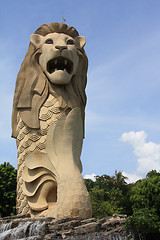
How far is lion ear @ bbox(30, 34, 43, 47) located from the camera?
14430 millimetres

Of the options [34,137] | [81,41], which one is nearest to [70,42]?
[81,41]

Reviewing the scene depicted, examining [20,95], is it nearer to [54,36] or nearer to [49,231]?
[54,36]

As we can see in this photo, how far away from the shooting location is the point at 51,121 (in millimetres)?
13195

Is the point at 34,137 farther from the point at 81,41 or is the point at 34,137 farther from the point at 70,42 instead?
the point at 81,41

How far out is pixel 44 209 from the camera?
12.5 metres

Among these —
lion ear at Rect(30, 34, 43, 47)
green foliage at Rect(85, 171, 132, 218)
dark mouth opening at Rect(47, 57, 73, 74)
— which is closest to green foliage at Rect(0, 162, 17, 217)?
green foliage at Rect(85, 171, 132, 218)

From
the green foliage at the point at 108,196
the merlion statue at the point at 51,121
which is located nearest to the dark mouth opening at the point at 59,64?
the merlion statue at the point at 51,121

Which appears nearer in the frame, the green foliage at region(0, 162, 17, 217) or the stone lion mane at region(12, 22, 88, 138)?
the stone lion mane at region(12, 22, 88, 138)

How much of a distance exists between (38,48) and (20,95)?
8.02 ft

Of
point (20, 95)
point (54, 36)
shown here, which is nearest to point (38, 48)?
point (54, 36)

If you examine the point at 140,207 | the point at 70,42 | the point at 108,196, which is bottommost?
the point at 140,207

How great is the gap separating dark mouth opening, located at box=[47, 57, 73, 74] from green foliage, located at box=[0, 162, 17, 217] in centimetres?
784

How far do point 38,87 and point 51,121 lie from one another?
193 cm

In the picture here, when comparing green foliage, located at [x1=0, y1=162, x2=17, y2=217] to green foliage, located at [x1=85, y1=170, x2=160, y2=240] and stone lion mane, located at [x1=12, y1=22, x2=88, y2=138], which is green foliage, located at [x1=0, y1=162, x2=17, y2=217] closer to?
stone lion mane, located at [x1=12, y1=22, x2=88, y2=138]
